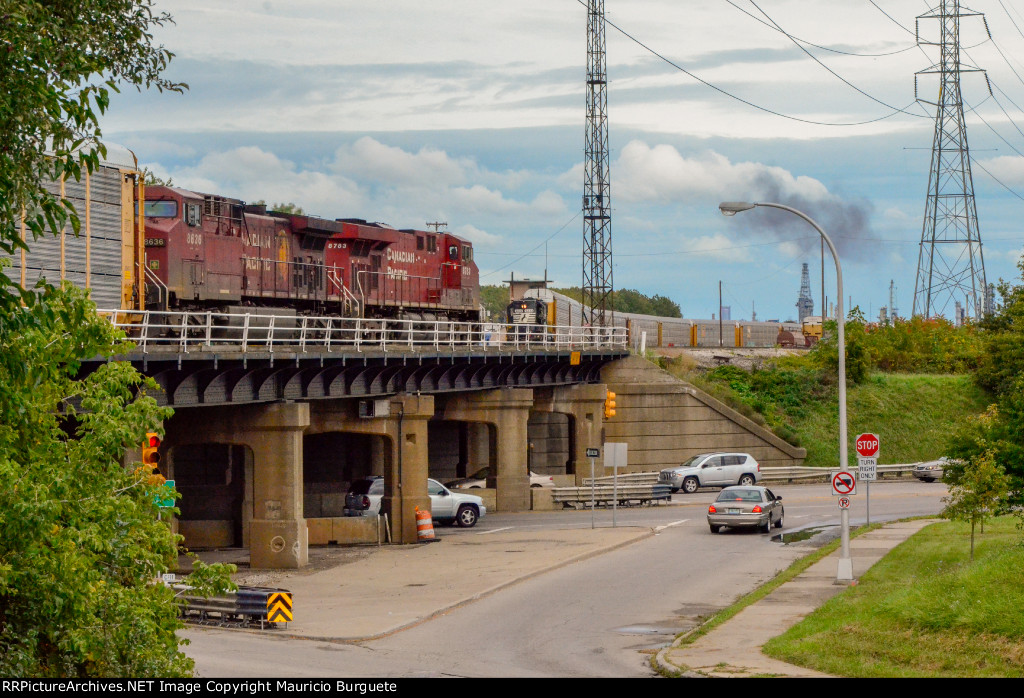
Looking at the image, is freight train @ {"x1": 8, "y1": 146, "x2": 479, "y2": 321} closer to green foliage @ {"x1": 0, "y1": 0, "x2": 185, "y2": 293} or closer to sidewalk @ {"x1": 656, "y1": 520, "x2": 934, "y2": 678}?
green foliage @ {"x1": 0, "y1": 0, "x2": 185, "y2": 293}

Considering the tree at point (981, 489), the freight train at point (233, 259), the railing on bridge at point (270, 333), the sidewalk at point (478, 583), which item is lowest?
the sidewalk at point (478, 583)

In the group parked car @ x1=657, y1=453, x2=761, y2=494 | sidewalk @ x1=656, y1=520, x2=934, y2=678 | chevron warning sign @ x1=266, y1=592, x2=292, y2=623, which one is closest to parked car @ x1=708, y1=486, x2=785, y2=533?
sidewalk @ x1=656, y1=520, x2=934, y2=678

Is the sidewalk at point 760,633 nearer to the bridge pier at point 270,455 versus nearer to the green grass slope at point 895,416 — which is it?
the bridge pier at point 270,455

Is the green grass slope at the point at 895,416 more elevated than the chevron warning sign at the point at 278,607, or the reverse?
the green grass slope at the point at 895,416

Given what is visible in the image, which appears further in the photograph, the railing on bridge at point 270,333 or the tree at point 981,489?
the railing on bridge at point 270,333

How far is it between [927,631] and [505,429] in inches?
1318

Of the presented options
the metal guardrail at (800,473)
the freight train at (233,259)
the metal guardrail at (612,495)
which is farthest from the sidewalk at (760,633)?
the metal guardrail at (800,473)

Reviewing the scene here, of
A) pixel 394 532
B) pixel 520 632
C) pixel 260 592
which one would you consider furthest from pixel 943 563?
pixel 394 532

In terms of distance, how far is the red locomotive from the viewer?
36188 millimetres

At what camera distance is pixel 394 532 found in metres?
39.8

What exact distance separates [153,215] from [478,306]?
23585mm

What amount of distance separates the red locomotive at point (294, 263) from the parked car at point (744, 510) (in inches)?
667

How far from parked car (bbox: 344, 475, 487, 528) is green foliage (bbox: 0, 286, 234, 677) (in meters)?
28.5

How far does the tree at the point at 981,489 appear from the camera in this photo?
2530cm
